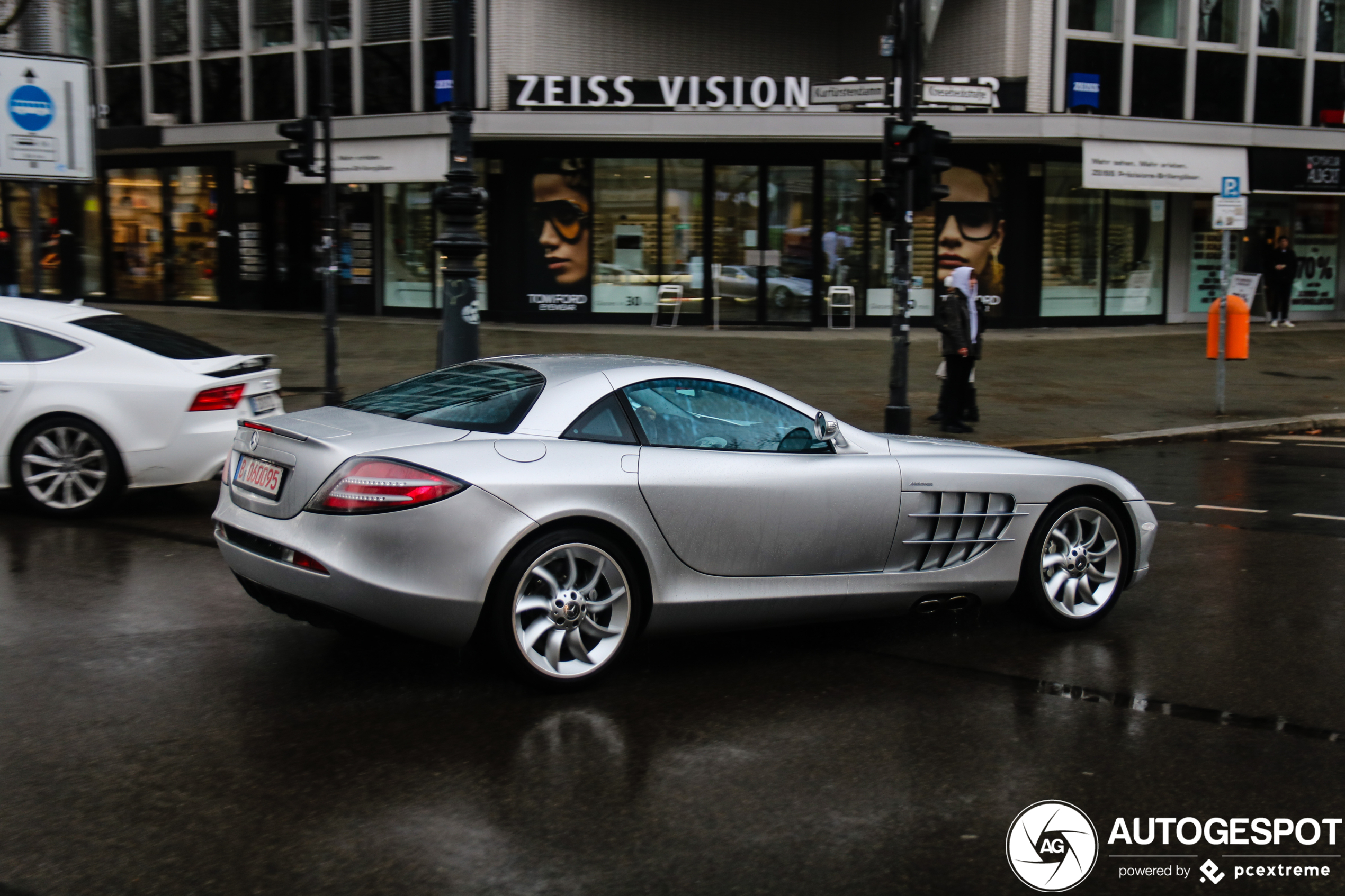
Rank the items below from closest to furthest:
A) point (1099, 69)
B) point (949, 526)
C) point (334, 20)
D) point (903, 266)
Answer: point (949, 526) → point (903, 266) → point (1099, 69) → point (334, 20)

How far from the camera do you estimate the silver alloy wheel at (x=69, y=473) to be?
29.1ft

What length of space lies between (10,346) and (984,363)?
15.1 meters

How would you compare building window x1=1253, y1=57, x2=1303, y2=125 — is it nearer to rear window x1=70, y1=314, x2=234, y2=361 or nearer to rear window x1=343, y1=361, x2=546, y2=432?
rear window x1=70, y1=314, x2=234, y2=361

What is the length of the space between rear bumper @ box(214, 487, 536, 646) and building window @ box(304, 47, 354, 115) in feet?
76.5

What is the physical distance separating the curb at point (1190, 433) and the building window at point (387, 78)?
54.0 ft

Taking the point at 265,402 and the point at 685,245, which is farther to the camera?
the point at 685,245

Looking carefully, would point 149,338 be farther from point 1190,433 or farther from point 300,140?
point 1190,433

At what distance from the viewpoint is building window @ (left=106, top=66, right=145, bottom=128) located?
95.6ft

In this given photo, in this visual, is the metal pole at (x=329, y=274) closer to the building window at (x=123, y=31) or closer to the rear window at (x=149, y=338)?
the rear window at (x=149, y=338)

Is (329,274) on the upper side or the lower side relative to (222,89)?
lower

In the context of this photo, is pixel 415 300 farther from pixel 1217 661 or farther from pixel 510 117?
pixel 1217 661

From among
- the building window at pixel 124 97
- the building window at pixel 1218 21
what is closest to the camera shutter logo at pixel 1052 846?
the building window at pixel 1218 21

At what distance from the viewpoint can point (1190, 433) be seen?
14648mm

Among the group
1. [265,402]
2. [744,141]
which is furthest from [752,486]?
[744,141]
